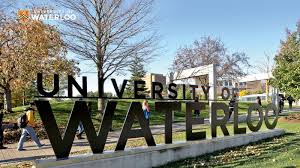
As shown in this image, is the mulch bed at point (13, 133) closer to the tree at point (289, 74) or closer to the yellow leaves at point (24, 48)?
the yellow leaves at point (24, 48)

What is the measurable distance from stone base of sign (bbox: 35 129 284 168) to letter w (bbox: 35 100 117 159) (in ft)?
0.84

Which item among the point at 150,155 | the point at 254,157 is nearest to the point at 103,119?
the point at 150,155

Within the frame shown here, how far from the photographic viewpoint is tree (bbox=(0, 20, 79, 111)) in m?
21.7

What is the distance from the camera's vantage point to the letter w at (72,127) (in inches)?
299

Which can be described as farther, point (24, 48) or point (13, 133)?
point (24, 48)

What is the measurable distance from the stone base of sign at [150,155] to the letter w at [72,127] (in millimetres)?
256

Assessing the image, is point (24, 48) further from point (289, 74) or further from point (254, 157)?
point (254, 157)

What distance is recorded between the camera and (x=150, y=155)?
9117 millimetres

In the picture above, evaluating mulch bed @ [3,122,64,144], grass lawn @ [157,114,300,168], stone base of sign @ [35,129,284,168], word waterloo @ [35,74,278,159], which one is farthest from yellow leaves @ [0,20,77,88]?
grass lawn @ [157,114,300,168]

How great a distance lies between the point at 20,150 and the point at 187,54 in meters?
31.1

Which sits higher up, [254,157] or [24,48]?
[24,48]

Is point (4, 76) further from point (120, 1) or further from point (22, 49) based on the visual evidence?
point (120, 1)

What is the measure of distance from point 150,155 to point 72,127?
Result: 7.09 feet

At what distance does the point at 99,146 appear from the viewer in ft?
27.3
